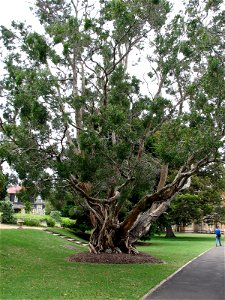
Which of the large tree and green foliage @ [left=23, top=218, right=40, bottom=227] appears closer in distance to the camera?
the large tree

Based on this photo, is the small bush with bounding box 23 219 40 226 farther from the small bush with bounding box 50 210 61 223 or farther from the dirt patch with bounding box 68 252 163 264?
the dirt patch with bounding box 68 252 163 264

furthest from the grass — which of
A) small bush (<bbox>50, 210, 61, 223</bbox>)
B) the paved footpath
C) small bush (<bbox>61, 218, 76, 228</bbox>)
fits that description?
small bush (<bbox>50, 210, 61, 223</bbox>)

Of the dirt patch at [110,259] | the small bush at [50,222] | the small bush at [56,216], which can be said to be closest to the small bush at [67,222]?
the small bush at [50,222]

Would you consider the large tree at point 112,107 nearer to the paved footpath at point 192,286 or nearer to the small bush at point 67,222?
the paved footpath at point 192,286

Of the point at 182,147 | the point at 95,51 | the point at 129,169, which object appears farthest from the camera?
the point at 95,51

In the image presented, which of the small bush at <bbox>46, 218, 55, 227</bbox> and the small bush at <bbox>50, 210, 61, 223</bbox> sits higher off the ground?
the small bush at <bbox>50, 210, 61, 223</bbox>

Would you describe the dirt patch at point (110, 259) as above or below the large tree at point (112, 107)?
below

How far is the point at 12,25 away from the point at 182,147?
10537 mm

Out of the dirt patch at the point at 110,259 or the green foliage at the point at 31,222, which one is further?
the green foliage at the point at 31,222

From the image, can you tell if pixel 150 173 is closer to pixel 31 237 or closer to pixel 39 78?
pixel 39 78

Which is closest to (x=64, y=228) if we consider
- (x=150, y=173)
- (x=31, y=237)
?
(x=31, y=237)

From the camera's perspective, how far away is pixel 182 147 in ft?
44.0

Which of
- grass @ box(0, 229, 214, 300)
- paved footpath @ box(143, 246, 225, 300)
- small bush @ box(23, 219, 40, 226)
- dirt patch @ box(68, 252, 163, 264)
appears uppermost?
small bush @ box(23, 219, 40, 226)

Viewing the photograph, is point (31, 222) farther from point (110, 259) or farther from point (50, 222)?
point (110, 259)
